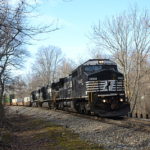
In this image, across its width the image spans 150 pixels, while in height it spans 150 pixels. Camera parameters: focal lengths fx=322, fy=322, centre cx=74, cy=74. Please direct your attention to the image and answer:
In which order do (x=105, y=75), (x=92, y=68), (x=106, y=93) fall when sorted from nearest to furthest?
(x=106, y=93) < (x=105, y=75) < (x=92, y=68)

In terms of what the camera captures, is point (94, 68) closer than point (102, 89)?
No

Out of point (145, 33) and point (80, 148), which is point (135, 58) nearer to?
point (145, 33)

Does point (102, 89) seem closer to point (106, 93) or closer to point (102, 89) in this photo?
point (102, 89)

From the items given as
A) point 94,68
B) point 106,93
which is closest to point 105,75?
point 106,93

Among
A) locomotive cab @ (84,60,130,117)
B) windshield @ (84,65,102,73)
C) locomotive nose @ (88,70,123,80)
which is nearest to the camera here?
locomotive cab @ (84,60,130,117)

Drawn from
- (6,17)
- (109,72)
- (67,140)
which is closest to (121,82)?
(109,72)

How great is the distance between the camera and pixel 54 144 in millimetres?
11609

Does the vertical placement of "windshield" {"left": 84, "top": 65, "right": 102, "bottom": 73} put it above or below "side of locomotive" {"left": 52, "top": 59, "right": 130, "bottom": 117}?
above

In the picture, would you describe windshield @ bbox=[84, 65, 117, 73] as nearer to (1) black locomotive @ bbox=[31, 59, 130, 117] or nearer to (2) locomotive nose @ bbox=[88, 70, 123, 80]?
(1) black locomotive @ bbox=[31, 59, 130, 117]

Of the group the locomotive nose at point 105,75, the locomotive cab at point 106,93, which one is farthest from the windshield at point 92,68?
the locomotive nose at point 105,75

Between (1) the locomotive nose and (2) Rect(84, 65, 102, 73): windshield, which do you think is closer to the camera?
(1) the locomotive nose

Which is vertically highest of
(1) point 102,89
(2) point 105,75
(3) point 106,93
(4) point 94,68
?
(4) point 94,68

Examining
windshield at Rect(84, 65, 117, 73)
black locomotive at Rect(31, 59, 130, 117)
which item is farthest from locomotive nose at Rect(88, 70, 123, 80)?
windshield at Rect(84, 65, 117, 73)

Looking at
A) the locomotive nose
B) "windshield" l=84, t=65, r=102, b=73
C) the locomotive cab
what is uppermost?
"windshield" l=84, t=65, r=102, b=73
